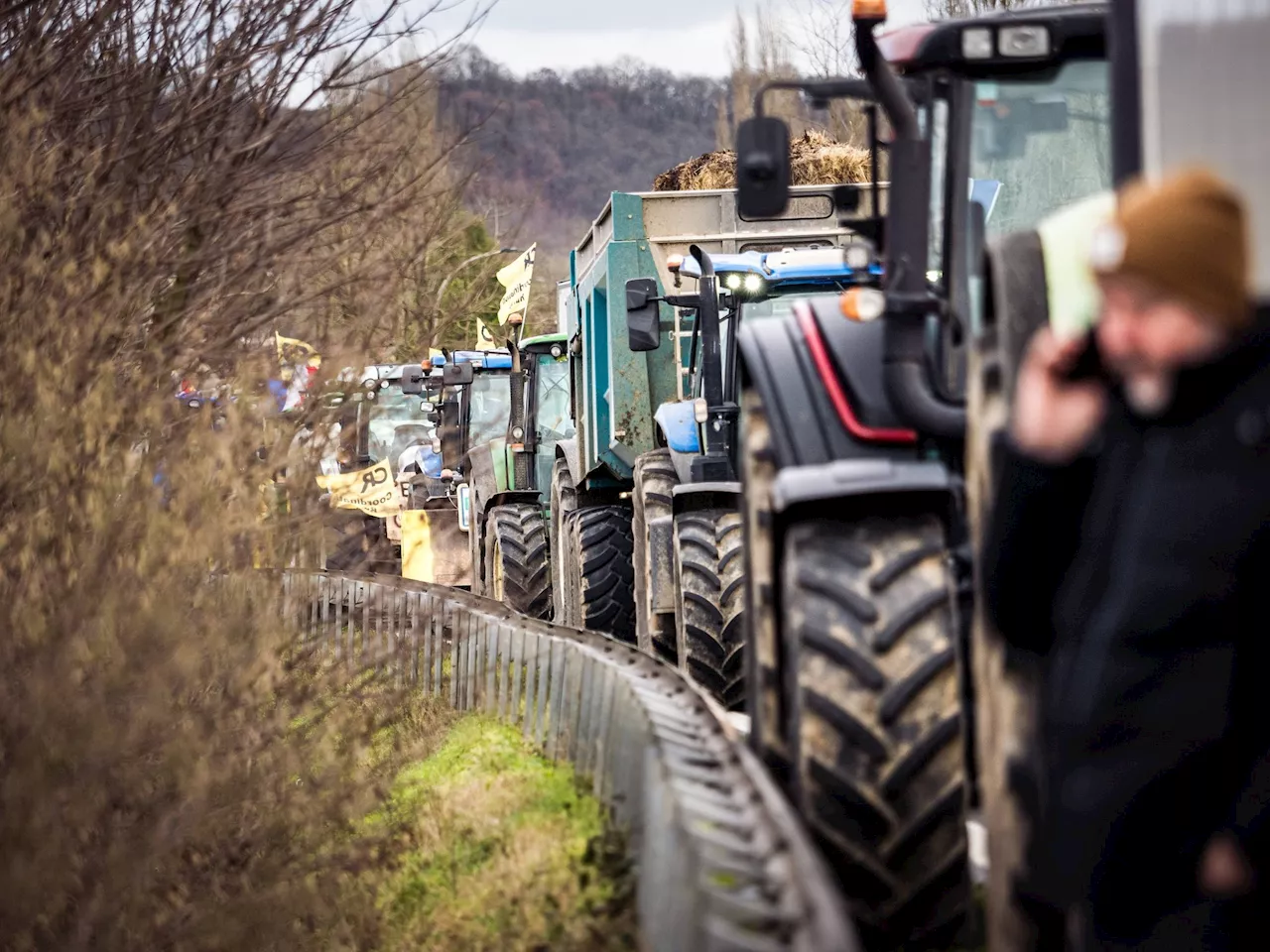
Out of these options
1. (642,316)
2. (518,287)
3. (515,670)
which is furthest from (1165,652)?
(518,287)

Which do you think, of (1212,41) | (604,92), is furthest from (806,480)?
(604,92)

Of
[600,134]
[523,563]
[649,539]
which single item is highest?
[600,134]

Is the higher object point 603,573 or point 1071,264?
point 1071,264

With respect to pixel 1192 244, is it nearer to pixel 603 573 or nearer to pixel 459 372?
pixel 603 573

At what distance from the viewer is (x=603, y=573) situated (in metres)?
13.3

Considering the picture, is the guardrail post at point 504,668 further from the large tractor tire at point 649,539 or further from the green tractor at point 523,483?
the green tractor at point 523,483

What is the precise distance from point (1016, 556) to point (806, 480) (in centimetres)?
158

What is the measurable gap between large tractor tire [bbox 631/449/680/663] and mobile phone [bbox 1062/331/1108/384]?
7.65 metres

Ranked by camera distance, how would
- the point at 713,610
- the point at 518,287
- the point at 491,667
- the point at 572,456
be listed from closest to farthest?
the point at 713,610 < the point at 491,667 < the point at 572,456 < the point at 518,287

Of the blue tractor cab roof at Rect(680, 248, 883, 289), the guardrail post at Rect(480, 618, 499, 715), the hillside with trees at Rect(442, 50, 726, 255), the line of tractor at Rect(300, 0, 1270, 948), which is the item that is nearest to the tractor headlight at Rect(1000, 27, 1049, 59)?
the line of tractor at Rect(300, 0, 1270, 948)

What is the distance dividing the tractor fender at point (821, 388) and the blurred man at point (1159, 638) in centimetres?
200

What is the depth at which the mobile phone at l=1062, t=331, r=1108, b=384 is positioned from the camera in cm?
313

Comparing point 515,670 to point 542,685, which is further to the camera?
point 515,670

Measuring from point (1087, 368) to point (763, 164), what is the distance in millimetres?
2506
